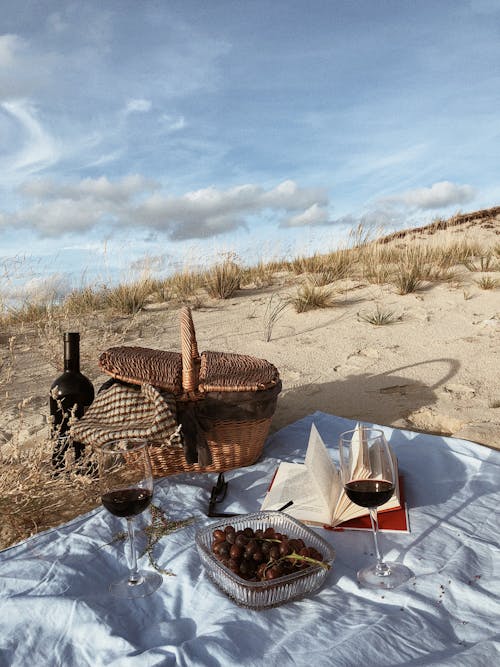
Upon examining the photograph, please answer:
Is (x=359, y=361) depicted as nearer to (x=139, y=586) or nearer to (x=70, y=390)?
(x=70, y=390)

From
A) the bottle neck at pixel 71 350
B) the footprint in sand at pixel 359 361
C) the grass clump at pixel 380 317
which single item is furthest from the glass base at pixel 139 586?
the grass clump at pixel 380 317

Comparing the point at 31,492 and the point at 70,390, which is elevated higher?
the point at 70,390

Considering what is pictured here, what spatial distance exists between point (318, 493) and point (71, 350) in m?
1.36

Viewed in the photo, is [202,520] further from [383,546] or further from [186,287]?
[186,287]

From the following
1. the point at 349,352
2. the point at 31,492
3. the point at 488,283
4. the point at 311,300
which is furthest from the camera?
the point at 488,283

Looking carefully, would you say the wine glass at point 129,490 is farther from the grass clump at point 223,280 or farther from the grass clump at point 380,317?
the grass clump at point 223,280

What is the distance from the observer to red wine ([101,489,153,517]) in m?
1.54

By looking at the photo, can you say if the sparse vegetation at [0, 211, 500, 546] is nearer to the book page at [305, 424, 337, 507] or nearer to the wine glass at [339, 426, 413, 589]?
the book page at [305, 424, 337, 507]

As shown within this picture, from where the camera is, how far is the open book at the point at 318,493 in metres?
1.76

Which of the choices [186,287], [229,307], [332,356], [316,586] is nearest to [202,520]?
[316,586]

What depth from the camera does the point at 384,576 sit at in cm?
162

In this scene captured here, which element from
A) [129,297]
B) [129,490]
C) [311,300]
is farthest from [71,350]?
[129,297]

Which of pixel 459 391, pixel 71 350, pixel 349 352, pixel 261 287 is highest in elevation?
pixel 261 287

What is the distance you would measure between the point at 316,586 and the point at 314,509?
399mm
